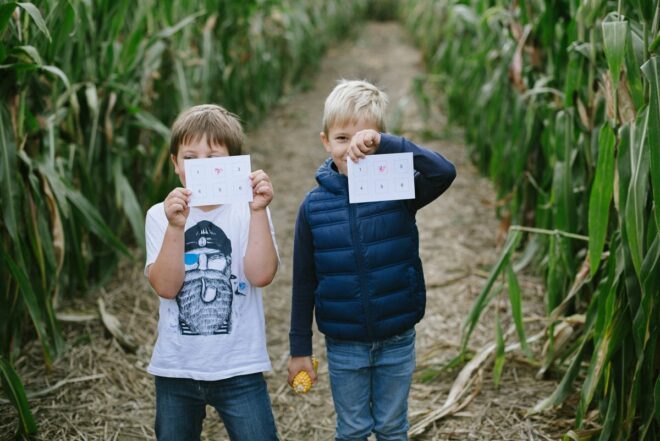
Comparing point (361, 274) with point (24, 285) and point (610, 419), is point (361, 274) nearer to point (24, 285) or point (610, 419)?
point (610, 419)

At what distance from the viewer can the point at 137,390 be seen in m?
2.52

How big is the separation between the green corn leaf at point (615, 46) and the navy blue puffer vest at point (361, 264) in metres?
0.68

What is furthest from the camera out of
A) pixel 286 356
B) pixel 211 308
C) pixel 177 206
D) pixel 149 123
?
pixel 149 123

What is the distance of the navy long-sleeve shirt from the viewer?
1.71 metres

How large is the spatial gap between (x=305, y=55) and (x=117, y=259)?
4.97 m

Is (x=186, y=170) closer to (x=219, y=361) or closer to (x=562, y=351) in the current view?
(x=219, y=361)

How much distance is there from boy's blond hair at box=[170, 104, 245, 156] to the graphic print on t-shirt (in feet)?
0.66

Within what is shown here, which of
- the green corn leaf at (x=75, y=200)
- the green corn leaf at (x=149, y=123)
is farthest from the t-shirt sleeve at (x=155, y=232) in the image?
the green corn leaf at (x=149, y=123)

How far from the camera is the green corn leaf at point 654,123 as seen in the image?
1657mm

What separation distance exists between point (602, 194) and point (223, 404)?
1.20 m

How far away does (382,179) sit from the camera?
5.42ft

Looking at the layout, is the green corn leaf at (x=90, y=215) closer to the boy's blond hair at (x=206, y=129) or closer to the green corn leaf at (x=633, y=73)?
the boy's blond hair at (x=206, y=129)

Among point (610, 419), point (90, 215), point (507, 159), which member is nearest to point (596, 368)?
point (610, 419)

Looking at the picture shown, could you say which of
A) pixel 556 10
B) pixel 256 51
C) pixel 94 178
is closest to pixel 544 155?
pixel 556 10
